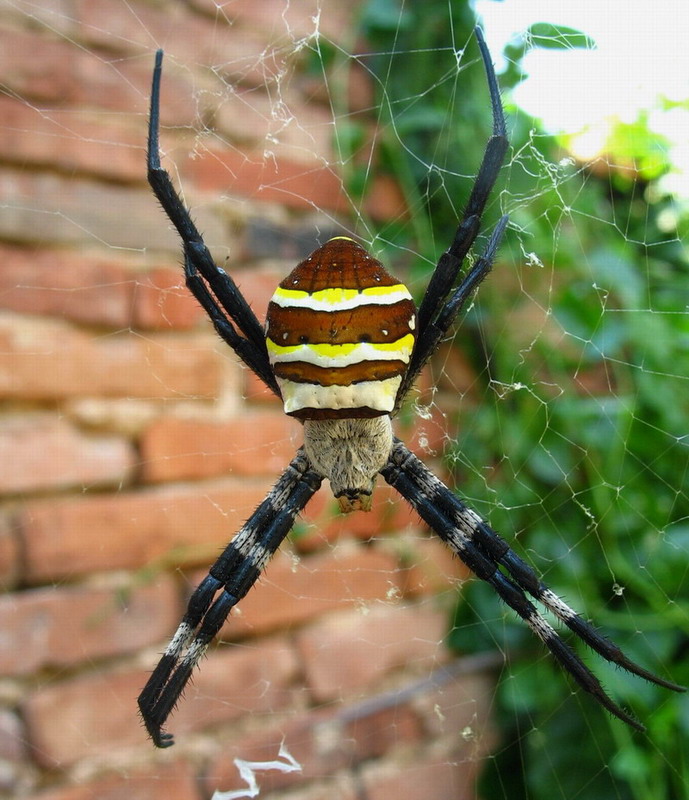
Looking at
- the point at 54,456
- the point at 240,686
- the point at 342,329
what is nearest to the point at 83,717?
the point at 240,686

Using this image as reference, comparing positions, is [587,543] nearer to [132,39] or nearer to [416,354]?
[416,354]

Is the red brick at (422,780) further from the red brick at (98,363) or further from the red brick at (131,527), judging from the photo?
the red brick at (98,363)

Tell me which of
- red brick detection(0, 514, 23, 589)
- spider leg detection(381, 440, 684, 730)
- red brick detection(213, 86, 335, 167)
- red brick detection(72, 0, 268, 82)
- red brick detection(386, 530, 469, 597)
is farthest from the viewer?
red brick detection(386, 530, 469, 597)

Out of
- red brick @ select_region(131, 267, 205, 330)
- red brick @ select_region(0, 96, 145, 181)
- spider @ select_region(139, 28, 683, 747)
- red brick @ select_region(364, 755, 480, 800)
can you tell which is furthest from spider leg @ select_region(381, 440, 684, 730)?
red brick @ select_region(0, 96, 145, 181)

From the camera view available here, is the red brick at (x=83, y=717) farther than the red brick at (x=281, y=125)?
No

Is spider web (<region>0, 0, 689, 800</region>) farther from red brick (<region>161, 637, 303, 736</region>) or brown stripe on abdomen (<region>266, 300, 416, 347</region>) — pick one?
brown stripe on abdomen (<region>266, 300, 416, 347</region>)

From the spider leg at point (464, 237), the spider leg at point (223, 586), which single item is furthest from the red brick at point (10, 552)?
the spider leg at point (464, 237)

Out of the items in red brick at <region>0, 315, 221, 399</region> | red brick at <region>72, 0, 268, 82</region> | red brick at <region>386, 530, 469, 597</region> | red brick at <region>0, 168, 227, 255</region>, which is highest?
red brick at <region>72, 0, 268, 82</region>
